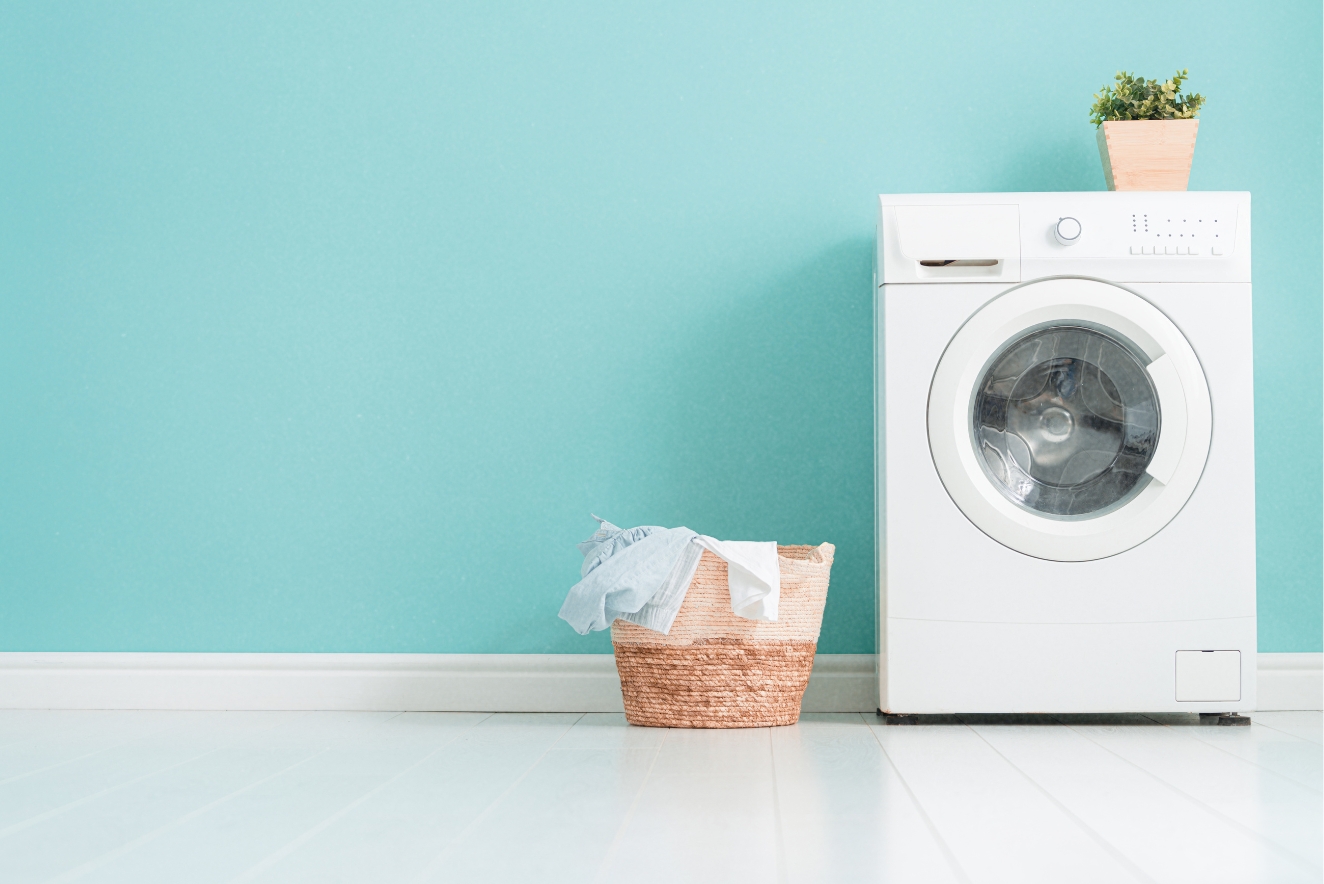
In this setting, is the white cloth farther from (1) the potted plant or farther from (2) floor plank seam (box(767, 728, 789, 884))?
(1) the potted plant

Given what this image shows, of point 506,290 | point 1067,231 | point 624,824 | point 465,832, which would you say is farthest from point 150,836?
point 1067,231

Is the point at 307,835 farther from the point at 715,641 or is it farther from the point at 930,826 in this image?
the point at 715,641

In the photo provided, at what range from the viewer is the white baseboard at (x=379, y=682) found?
1.80 metres

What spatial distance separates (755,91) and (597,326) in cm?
54

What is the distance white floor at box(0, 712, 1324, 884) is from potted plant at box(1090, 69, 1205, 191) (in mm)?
905

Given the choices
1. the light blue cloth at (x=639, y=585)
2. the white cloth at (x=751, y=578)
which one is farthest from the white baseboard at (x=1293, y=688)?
the light blue cloth at (x=639, y=585)

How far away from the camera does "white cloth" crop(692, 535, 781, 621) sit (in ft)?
5.04

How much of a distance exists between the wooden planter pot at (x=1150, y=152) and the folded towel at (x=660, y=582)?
0.90 metres

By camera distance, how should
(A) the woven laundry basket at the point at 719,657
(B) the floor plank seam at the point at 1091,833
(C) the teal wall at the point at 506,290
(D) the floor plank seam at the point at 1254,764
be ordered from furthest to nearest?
(C) the teal wall at the point at 506,290 < (A) the woven laundry basket at the point at 719,657 < (D) the floor plank seam at the point at 1254,764 < (B) the floor plank seam at the point at 1091,833

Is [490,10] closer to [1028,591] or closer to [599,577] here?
[599,577]

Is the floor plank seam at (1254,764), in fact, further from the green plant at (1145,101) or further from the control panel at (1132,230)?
the green plant at (1145,101)

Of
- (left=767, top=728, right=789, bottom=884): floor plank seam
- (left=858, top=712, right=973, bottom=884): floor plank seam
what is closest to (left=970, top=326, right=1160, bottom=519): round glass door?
(left=858, top=712, right=973, bottom=884): floor plank seam

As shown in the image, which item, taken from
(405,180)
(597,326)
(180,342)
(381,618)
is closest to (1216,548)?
(597,326)

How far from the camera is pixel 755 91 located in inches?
75.9
